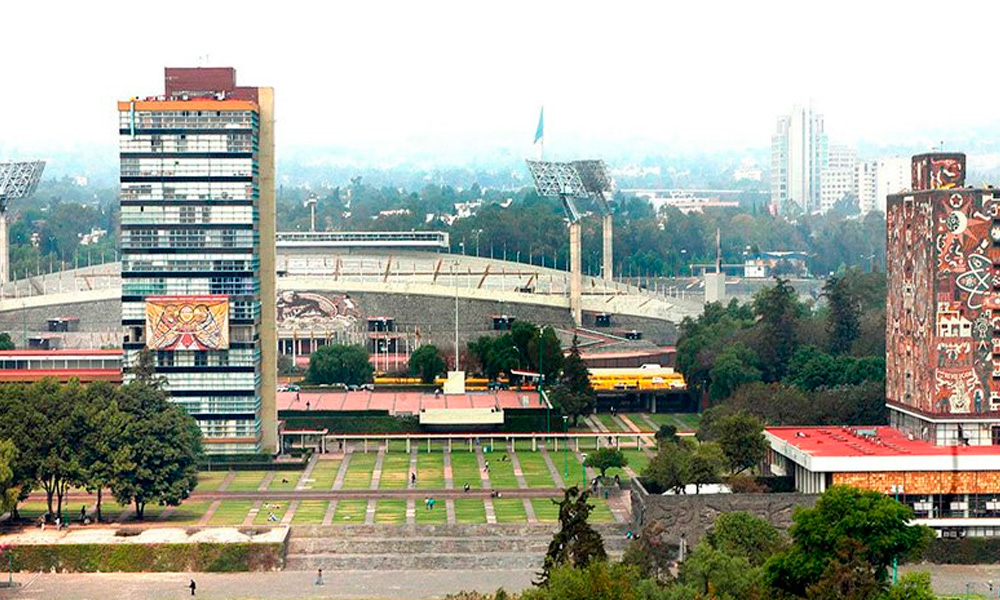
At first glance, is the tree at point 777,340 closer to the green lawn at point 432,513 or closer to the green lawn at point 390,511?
the green lawn at point 432,513

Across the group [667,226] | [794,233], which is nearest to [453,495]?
[667,226]

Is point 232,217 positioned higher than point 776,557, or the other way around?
point 232,217

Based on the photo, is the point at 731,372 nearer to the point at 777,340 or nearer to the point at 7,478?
the point at 777,340

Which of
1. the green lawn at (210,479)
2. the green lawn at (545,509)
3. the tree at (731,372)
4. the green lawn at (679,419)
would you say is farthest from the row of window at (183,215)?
the tree at (731,372)

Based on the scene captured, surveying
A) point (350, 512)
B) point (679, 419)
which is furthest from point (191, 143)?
point (679, 419)

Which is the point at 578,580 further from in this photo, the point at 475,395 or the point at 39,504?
the point at 475,395

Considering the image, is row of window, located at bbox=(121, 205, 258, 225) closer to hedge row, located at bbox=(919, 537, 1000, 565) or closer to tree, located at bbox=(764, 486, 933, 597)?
hedge row, located at bbox=(919, 537, 1000, 565)
